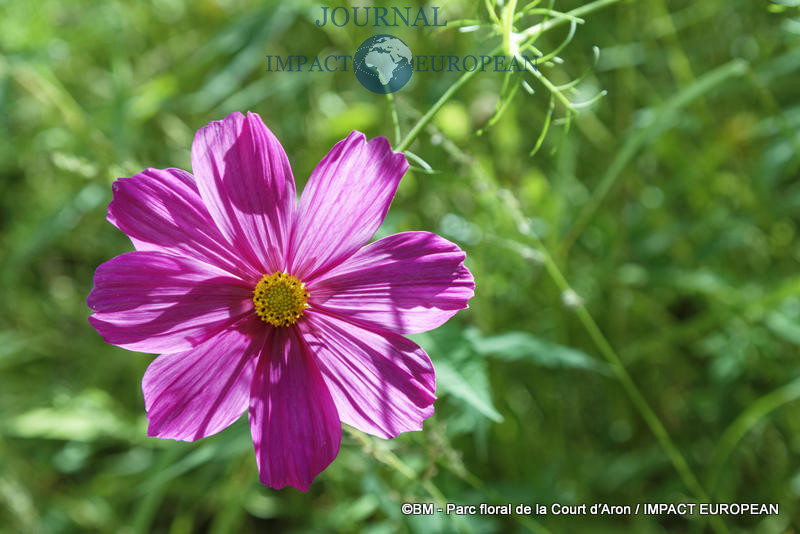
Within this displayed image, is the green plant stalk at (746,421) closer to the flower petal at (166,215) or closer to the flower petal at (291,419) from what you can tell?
the flower petal at (291,419)

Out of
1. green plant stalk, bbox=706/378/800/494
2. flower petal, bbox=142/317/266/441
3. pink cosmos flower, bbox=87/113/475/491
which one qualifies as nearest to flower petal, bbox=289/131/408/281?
pink cosmos flower, bbox=87/113/475/491

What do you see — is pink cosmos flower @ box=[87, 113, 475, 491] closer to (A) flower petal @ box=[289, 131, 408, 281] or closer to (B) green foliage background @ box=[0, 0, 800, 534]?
(A) flower petal @ box=[289, 131, 408, 281]

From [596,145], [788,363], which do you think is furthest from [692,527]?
[596,145]

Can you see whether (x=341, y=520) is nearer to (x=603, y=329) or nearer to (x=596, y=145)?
(x=603, y=329)

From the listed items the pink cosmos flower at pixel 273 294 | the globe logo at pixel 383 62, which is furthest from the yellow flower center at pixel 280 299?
the globe logo at pixel 383 62

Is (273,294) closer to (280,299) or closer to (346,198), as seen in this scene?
(280,299)

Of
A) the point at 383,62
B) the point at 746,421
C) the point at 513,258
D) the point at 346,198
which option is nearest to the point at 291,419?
the point at 346,198
